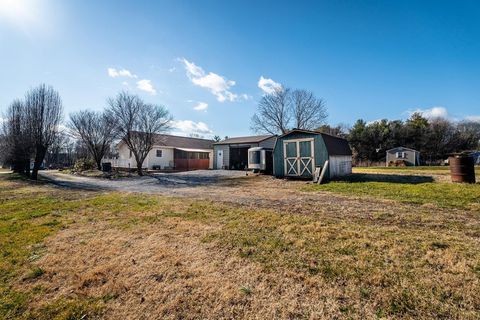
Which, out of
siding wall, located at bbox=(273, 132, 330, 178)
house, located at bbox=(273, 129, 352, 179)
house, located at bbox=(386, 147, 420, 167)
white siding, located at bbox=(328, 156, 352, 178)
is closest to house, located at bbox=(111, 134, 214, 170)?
siding wall, located at bbox=(273, 132, 330, 178)

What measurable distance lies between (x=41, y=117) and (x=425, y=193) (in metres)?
25.4

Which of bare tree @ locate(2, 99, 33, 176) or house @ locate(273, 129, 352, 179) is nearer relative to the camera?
house @ locate(273, 129, 352, 179)

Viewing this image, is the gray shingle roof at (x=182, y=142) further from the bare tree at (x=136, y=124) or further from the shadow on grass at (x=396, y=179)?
the shadow on grass at (x=396, y=179)

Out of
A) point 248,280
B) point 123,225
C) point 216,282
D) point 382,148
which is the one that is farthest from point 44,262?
point 382,148

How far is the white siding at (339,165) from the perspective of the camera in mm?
13530

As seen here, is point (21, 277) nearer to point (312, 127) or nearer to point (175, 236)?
point (175, 236)

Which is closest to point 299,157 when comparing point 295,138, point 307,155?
point 307,155

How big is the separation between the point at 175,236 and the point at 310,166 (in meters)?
10.7

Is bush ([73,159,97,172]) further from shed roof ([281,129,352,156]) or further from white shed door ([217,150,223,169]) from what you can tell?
shed roof ([281,129,352,156])

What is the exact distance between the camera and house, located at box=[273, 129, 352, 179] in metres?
13.4

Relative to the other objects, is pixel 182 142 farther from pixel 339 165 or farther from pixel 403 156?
pixel 403 156

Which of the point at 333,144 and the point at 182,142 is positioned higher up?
the point at 182,142

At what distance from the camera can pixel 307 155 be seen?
45.7ft

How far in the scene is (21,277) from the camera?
11.0 feet
